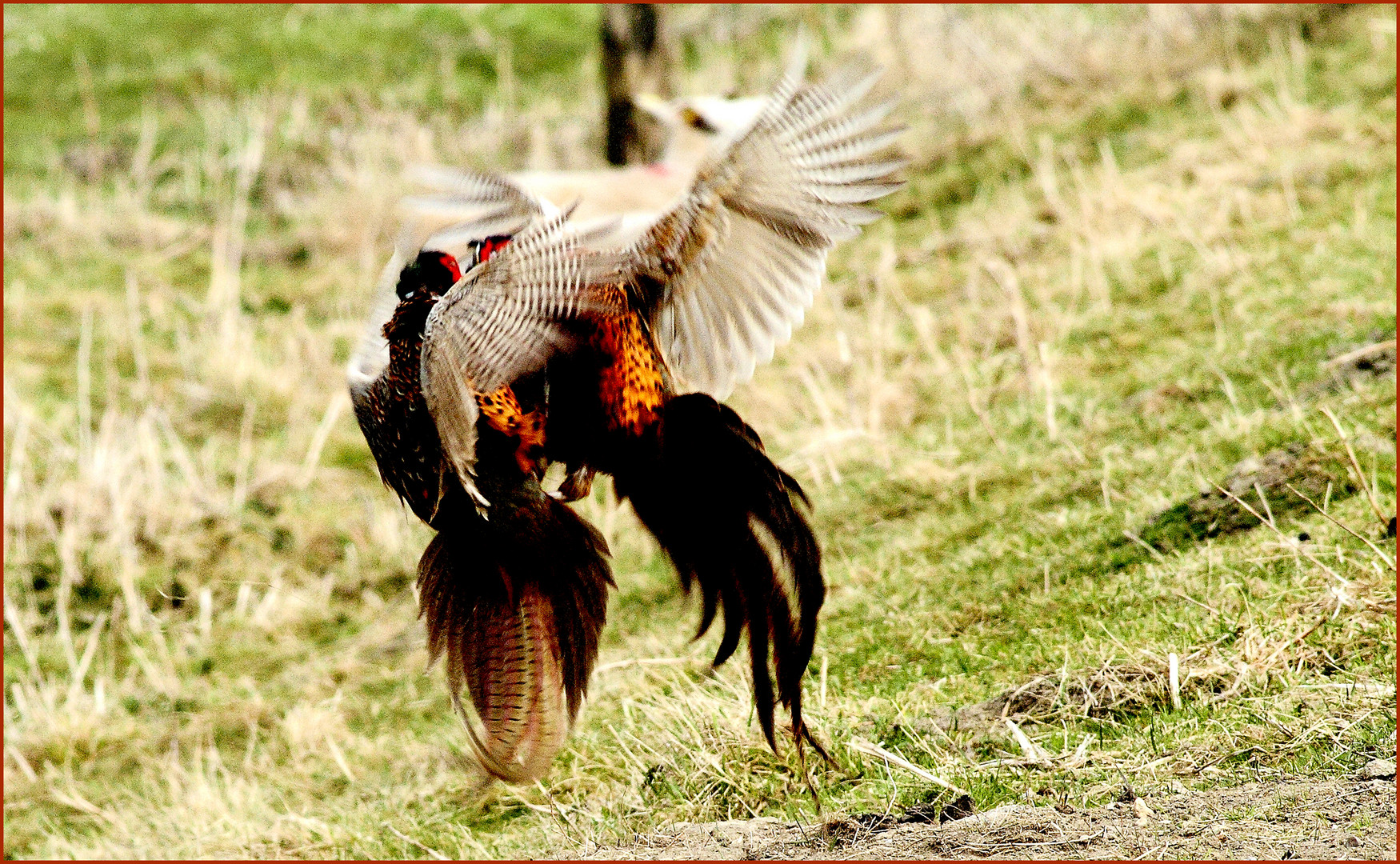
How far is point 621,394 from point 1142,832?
1.20 meters

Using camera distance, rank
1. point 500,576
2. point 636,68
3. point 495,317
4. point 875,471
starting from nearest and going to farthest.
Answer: point 495,317 < point 500,576 < point 875,471 < point 636,68

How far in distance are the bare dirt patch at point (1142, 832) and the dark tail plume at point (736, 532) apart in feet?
0.91

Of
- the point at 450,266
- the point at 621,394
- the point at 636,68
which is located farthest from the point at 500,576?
the point at 636,68

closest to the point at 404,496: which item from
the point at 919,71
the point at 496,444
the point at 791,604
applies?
the point at 496,444

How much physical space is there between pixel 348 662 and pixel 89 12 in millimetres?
9480

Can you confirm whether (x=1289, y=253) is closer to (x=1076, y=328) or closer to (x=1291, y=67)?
(x=1076, y=328)

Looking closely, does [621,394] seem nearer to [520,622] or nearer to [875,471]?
[520,622]

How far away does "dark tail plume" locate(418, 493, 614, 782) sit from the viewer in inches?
113

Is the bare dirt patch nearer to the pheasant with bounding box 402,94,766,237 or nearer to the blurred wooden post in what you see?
the pheasant with bounding box 402,94,766,237

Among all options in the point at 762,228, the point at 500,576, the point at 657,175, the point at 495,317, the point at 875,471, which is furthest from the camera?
the point at 657,175

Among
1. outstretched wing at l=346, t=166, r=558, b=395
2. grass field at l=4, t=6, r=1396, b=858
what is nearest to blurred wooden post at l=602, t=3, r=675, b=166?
grass field at l=4, t=6, r=1396, b=858

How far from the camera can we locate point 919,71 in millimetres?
9734

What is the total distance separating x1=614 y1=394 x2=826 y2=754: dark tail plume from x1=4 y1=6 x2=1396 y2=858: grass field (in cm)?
30

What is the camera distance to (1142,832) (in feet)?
8.28
